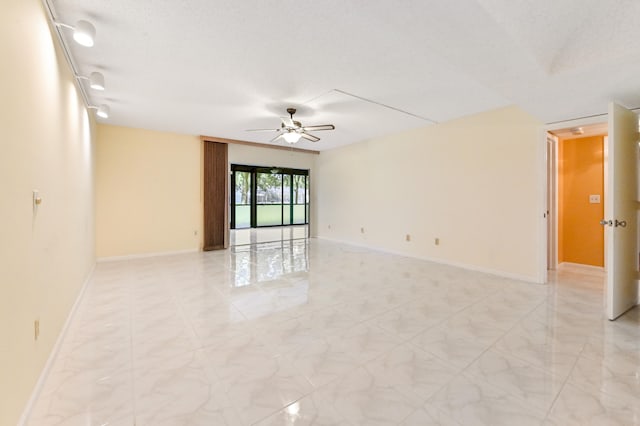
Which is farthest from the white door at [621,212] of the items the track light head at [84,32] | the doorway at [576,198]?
the track light head at [84,32]

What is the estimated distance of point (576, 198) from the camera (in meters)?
4.56

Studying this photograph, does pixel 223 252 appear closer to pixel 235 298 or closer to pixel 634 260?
pixel 235 298

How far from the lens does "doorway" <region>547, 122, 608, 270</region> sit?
169 inches

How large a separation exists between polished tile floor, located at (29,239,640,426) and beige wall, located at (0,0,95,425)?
312mm

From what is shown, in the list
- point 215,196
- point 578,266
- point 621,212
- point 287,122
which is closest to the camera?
point 621,212

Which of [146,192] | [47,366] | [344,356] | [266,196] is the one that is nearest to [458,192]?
[344,356]

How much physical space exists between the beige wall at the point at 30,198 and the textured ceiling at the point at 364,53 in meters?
0.60

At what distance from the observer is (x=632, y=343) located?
217 cm

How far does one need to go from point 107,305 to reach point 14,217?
6.56 ft

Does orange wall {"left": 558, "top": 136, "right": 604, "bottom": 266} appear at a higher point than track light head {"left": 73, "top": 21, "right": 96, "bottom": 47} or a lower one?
lower

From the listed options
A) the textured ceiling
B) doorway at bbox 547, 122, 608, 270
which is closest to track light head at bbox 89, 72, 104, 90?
the textured ceiling

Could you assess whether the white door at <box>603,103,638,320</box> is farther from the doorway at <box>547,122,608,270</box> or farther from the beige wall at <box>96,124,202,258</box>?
the beige wall at <box>96,124,202,258</box>

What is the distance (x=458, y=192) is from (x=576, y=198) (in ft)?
6.37

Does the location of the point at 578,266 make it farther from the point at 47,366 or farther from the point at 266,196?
the point at 266,196
